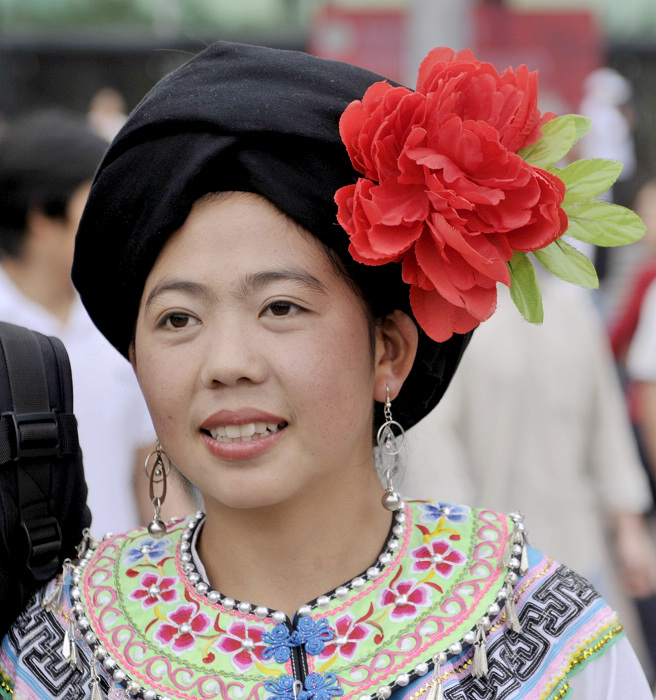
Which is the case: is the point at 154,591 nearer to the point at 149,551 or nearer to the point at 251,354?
the point at 149,551

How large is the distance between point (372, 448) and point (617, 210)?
68 centimetres

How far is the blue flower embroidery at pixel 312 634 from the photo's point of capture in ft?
6.19

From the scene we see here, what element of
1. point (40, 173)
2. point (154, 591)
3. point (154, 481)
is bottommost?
point (154, 591)

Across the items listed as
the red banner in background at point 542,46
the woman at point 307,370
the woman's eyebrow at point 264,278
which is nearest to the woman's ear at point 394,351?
the woman at point 307,370

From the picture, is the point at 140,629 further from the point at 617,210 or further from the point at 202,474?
the point at 617,210

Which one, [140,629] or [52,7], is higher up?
[52,7]

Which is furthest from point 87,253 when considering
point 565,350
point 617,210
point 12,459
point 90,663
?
point 565,350

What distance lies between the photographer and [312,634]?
1899mm

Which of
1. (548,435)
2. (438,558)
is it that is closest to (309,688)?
(438,558)

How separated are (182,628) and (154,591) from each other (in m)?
0.11

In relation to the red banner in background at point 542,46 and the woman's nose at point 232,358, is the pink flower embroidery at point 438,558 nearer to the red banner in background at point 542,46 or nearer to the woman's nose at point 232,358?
the woman's nose at point 232,358

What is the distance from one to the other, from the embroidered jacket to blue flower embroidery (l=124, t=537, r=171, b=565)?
0.12ft

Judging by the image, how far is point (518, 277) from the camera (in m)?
1.91

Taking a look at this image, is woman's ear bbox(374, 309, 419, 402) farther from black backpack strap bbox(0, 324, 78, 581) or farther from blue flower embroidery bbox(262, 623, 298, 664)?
black backpack strap bbox(0, 324, 78, 581)
